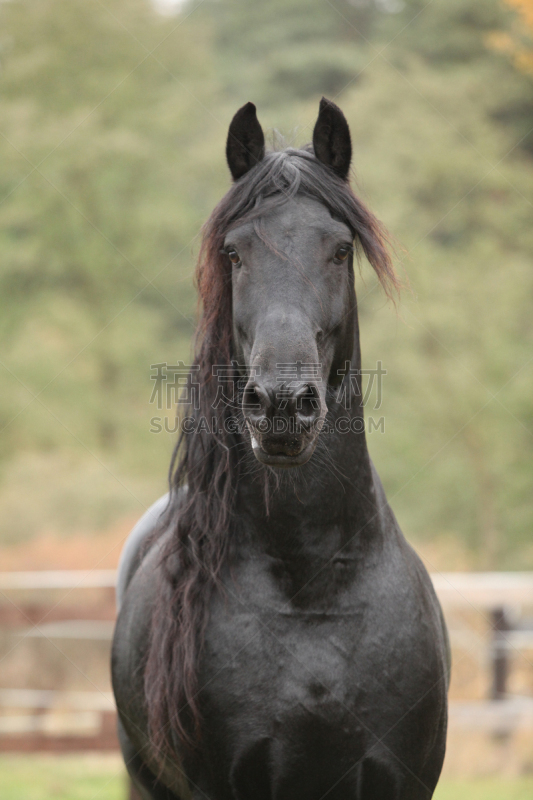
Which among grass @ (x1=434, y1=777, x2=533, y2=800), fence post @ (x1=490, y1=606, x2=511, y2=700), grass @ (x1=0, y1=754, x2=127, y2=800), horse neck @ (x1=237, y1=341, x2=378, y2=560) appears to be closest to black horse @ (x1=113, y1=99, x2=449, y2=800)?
horse neck @ (x1=237, y1=341, x2=378, y2=560)

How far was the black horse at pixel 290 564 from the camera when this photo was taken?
2342 mm

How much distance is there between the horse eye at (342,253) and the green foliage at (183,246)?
10548 mm

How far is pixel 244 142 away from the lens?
261 centimetres

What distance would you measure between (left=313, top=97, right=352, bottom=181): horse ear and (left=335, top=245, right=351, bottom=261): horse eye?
1.09 ft

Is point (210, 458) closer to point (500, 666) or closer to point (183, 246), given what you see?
point (500, 666)

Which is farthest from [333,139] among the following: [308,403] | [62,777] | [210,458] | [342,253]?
[62,777]

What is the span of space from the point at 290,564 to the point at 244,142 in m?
1.44

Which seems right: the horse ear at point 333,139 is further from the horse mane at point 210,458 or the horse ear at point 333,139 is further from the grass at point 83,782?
the grass at point 83,782

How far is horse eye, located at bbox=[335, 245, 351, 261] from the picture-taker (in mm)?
2424

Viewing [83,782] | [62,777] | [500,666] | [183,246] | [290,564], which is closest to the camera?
[290,564]

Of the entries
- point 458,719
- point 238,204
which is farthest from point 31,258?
point 238,204

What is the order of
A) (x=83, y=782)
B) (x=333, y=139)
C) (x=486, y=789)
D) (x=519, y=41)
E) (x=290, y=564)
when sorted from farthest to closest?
1. (x=519, y=41)
2. (x=83, y=782)
3. (x=486, y=789)
4. (x=333, y=139)
5. (x=290, y=564)

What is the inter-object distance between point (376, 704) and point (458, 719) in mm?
6130

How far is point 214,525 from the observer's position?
102 inches
